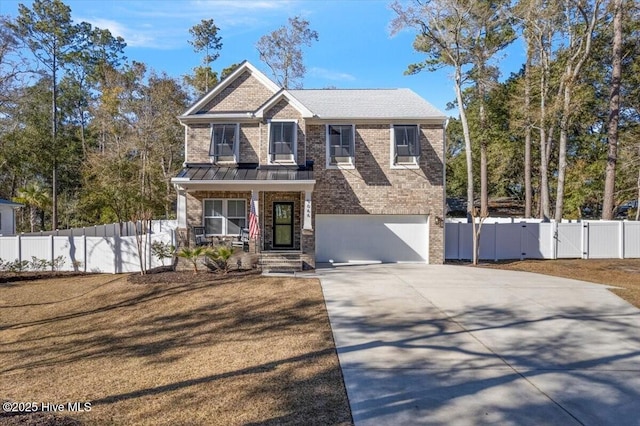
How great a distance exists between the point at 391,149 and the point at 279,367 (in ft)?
38.2

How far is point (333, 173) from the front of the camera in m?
15.8

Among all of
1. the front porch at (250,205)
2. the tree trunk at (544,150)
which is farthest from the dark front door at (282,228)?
the tree trunk at (544,150)

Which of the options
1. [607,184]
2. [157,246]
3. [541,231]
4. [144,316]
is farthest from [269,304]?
[607,184]

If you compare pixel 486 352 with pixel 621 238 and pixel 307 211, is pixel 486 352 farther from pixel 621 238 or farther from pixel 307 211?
pixel 621 238

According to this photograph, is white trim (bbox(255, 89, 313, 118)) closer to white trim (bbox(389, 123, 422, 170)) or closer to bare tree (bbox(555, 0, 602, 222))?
white trim (bbox(389, 123, 422, 170))

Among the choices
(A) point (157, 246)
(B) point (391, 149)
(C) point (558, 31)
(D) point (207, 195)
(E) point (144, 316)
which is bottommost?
(E) point (144, 316)

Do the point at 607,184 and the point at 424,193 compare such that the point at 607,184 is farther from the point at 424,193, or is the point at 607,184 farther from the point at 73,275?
the point at 73,275

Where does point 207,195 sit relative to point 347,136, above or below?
below

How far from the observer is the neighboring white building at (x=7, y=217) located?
75.8 feet

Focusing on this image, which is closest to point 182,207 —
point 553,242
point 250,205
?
point 250,205

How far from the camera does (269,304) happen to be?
372 inches

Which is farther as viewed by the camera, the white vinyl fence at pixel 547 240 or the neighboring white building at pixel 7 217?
the neighboring white building at pixel 7 217

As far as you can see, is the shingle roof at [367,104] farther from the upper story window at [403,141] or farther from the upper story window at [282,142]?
the upper story window at [282,142]

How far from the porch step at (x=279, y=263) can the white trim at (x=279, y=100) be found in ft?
19.4
